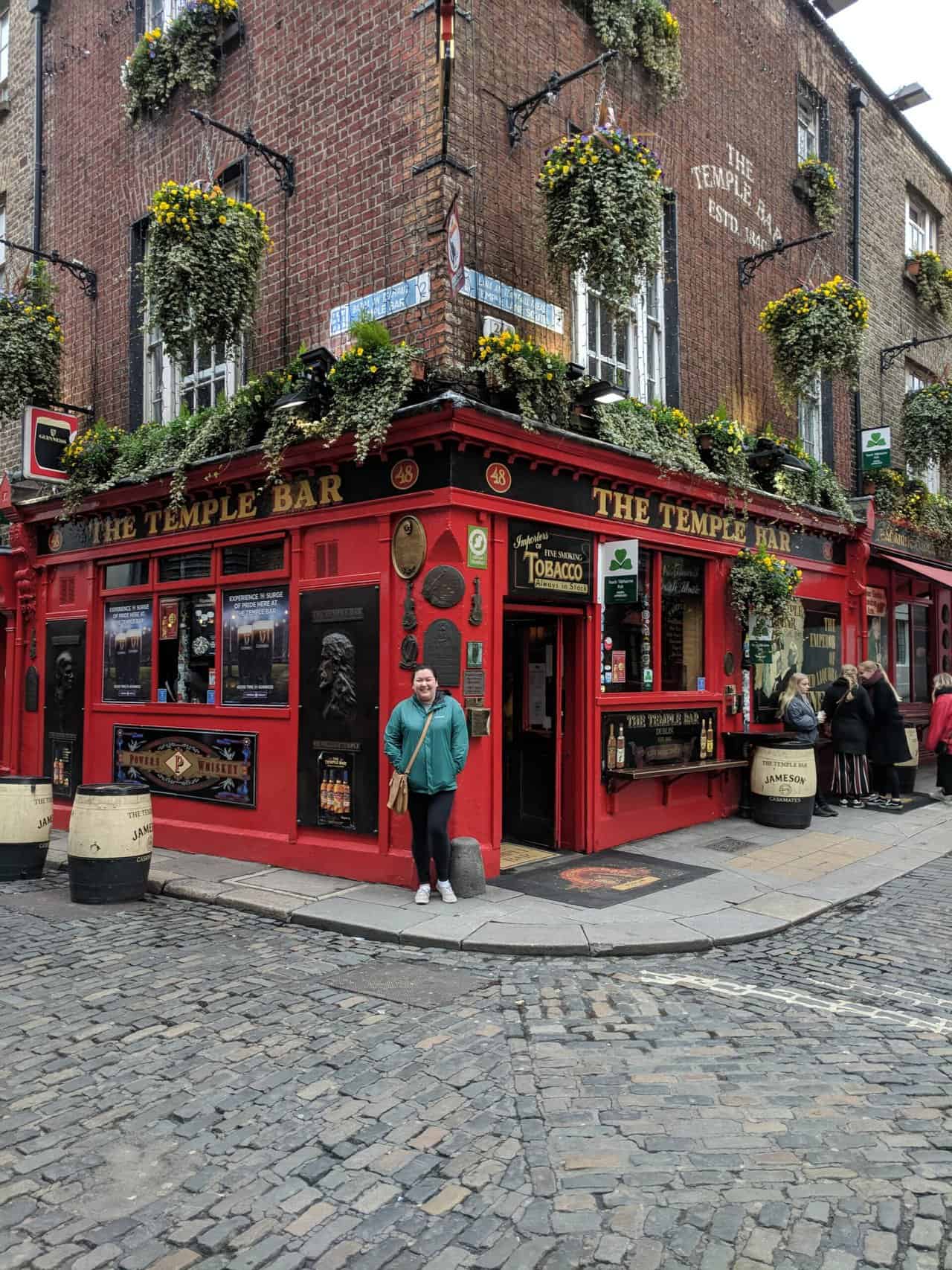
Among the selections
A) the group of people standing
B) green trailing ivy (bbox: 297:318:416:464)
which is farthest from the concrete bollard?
the group of people standing

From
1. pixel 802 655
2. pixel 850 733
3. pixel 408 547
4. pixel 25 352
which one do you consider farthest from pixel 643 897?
pixel 25 352

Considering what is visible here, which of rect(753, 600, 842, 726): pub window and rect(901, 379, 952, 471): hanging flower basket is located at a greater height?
rect(901, 379, 952, 471): hanging flower basket

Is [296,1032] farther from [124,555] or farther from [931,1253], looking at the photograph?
[124,555]

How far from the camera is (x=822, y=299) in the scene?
1143 centimetres

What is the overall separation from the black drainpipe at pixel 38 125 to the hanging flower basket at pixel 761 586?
10.8m

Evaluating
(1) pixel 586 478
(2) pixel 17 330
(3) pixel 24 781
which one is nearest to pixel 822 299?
(1) pixel 586 478

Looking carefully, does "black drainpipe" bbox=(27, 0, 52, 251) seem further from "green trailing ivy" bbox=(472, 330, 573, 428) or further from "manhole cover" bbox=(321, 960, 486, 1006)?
"manhole cover" bbox=(321, 960, 486, 1006)

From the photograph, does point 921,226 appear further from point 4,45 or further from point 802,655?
point 4,45

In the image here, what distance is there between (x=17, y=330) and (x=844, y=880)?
11035 millimetres

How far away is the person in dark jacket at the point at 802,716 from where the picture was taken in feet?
37.5

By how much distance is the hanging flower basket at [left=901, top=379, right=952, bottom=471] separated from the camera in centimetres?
1565

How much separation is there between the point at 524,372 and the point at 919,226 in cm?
1343

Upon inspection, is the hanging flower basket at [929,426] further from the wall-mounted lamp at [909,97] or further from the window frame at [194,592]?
the window frame at [194,592]

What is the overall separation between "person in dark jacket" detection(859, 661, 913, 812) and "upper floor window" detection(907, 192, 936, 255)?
29.9ft
